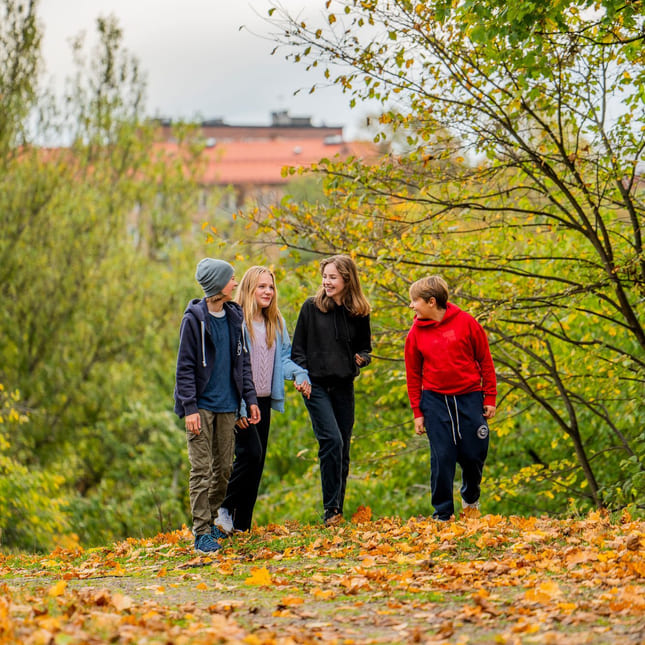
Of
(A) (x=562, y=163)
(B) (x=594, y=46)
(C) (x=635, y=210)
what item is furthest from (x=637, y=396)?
(B) (x=594, y=46)

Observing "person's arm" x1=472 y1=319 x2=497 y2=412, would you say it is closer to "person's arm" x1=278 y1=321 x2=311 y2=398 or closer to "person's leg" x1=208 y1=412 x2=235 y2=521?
"person's arm" x1=278 y1=321 x2=311 y2=398

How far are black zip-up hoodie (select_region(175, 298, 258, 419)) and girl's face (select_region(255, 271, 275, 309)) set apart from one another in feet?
1.27

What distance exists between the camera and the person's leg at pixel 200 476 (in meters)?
6.61

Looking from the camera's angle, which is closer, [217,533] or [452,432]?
[217,533]

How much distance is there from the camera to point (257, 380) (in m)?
7.50

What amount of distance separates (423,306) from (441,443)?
3.56 ft

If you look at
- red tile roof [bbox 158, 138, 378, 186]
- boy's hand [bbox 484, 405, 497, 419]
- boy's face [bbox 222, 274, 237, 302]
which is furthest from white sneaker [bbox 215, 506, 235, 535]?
red tile roof [bbox 158, 138, 378, 186]

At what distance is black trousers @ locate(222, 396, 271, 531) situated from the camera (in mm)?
7402

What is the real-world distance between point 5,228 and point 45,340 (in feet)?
10.6

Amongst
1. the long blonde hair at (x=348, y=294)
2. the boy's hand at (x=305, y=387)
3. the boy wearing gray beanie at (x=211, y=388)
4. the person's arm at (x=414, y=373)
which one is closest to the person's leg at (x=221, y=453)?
the boy wearing gray beanie at (x=211, y=388)

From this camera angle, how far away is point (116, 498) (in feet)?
79.4

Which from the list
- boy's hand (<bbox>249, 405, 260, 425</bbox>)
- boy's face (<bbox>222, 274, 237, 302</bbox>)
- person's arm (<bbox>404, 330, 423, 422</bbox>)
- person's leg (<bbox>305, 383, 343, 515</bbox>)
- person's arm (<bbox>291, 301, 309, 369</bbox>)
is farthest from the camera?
person's arm (<bbox>291, 301, 309, 369</bbox>)

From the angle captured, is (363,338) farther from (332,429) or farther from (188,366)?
(188,366)

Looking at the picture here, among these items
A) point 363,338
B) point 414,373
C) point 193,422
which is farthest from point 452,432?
point 193,422
